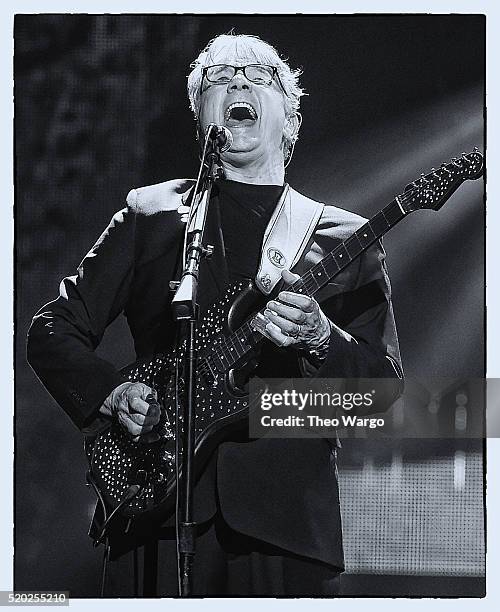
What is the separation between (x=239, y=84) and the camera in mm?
3432

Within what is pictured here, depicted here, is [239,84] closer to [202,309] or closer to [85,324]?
[202,309]

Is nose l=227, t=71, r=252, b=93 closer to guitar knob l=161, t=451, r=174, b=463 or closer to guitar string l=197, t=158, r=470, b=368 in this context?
guitar string l=197, t=158, r=470, b=368

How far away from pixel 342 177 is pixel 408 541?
1.18 metres

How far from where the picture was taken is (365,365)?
335cm

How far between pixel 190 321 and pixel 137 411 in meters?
0.44

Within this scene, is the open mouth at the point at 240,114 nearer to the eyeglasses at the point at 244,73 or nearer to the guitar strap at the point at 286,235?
the eyeglasses at the point at 244,73

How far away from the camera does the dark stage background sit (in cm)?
339

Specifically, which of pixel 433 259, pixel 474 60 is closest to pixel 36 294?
pixel 433 259

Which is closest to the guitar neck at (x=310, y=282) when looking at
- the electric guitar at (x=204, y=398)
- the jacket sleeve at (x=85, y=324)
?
the electric guitar at (x=204, y=398)

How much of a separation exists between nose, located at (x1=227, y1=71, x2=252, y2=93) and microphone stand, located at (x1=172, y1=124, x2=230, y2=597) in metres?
0.17

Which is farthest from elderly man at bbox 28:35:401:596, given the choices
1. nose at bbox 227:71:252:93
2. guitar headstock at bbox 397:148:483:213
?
guitar headstock at bbox 397:148:483:213

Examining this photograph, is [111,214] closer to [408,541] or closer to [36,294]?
[36,294]

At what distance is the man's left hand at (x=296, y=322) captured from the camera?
325 cm

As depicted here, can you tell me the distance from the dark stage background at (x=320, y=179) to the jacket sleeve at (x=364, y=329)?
47mm
